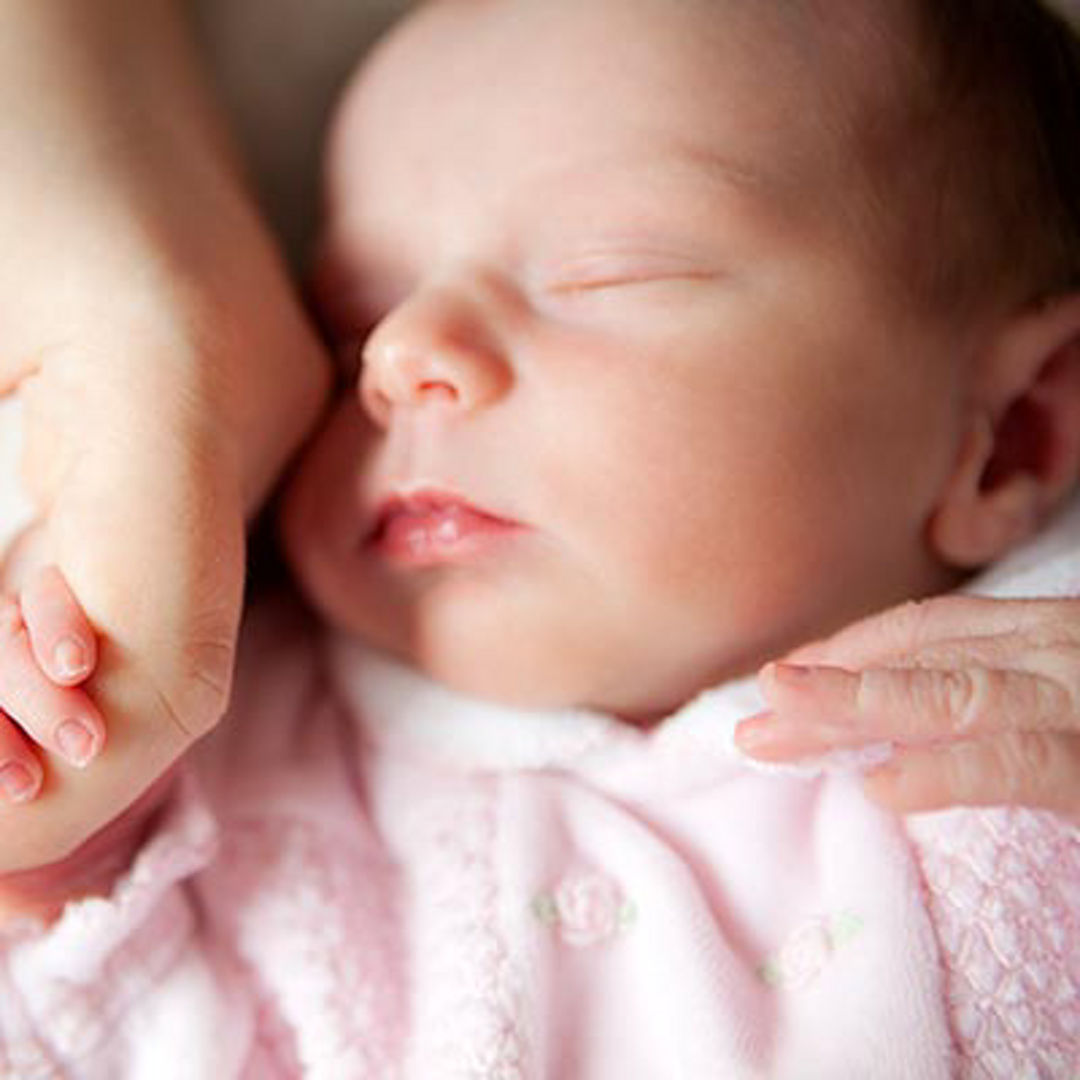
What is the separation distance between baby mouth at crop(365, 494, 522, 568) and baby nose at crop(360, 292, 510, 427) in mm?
68

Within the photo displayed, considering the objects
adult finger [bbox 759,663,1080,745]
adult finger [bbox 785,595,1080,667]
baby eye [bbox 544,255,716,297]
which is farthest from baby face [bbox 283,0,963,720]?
adult finger [bbox 759,663,1080,745]

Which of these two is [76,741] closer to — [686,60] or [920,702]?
[920,702]

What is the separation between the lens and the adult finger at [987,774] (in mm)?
882

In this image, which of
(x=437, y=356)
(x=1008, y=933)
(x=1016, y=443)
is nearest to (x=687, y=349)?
(x=437, y=356)

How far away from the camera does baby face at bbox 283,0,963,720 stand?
3.64ft

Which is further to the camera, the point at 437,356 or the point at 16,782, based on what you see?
the point at 437,356

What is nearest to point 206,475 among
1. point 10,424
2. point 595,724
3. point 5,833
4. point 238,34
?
point 10,424

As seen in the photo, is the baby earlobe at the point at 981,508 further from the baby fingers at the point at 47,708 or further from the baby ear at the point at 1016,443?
the baby fingers at the point at 47,708

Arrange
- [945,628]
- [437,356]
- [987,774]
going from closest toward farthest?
[987,774] < [945,628] < [437,356]

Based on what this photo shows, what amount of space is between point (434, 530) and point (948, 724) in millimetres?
405

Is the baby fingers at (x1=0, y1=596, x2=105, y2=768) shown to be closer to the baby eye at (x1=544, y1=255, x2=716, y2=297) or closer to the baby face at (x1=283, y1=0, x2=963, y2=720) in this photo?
the baby face at (x1=283, y1=0, x2=963, y2=720)

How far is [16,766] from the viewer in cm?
92

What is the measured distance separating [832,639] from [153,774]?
1.34 ft

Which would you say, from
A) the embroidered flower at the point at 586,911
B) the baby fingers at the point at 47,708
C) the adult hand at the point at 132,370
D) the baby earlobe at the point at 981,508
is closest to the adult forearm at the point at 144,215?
the adult hand at the point at 132,370
